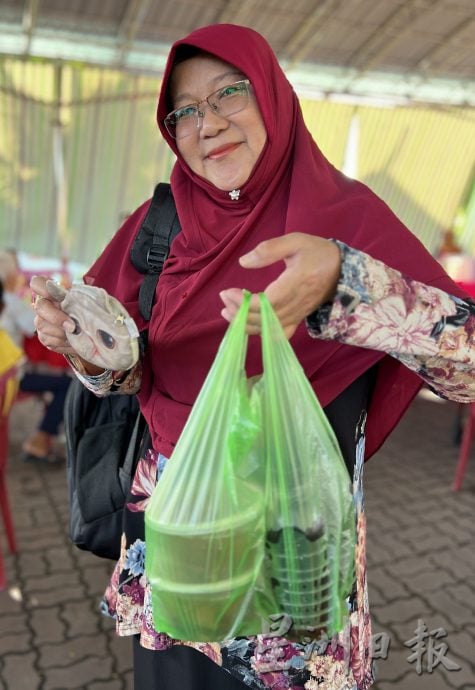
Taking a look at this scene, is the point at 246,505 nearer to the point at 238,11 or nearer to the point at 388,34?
the point at 238,11

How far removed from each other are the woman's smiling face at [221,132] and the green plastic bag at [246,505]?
41 cm

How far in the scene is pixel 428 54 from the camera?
9117 millimetres

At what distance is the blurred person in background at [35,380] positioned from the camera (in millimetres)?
4211

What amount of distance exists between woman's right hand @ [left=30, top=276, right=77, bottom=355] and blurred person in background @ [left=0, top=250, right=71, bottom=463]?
3.17m

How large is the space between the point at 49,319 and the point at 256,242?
405mm

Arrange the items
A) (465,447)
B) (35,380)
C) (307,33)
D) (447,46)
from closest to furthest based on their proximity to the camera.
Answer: (465,447), (35,380), (307,33), (447,46)

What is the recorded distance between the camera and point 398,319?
0.95 meters

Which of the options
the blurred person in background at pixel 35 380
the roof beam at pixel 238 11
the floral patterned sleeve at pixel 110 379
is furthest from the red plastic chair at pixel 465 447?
the roof beam at pixel 238 11

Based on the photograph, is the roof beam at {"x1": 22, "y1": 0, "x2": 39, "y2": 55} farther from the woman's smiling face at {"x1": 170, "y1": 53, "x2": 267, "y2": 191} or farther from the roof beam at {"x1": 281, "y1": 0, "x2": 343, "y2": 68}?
the woman's smiling face at {"x1": 170, "y1": 53, "x2": 267, "y2": 191}

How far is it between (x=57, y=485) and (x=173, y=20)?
5.79 metres

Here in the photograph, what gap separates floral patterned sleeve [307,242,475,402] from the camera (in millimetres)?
922

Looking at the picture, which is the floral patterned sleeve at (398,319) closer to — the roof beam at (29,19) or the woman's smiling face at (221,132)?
the woman's smiling face at (221,132)

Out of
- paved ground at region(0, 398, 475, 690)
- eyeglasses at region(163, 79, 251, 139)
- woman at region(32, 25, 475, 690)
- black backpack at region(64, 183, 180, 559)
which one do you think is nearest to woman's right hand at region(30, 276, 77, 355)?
woman at region(32, 25, 475, 690)

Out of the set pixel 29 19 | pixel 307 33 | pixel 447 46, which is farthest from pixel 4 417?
pixel 447 46
